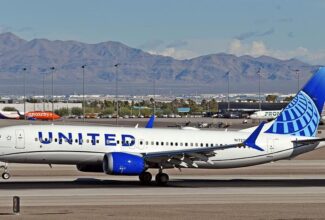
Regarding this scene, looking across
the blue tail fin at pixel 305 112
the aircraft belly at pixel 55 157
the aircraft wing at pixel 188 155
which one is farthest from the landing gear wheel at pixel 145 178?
the blue tail fin at pixel 305 112

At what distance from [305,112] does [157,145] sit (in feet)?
34.5

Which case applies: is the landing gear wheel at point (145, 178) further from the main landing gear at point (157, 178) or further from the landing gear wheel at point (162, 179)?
the landing gear wheel at point (162, 179)

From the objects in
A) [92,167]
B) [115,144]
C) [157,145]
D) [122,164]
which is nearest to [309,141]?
[157,145]

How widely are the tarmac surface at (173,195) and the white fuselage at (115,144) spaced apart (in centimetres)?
156

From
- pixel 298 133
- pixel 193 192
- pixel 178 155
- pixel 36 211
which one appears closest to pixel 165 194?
pixel 193 192

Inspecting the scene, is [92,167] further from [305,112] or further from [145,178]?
[305,112]

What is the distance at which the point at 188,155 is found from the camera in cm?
5366

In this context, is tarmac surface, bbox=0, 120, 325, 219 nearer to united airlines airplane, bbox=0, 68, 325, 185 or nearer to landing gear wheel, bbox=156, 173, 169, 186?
landing gear wheel, bbox=156, 173, 169, 186

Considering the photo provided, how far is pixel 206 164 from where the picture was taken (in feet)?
184

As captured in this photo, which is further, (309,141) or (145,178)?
(309,141)

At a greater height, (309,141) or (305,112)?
(305,112)

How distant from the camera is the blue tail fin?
58.6 meters

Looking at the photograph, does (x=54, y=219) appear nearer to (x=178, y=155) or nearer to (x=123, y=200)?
(x=123, y=200)

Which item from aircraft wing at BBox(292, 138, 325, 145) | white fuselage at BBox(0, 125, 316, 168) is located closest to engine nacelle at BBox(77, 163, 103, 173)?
white fuselage at BBox(0, 125, 316, 168)
